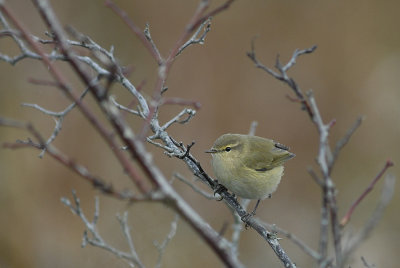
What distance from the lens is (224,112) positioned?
9.23 meters

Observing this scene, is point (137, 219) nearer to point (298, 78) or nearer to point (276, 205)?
point (276, 205)

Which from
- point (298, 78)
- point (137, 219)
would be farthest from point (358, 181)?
point (137, 219)

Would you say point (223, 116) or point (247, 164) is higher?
point (223, 116)

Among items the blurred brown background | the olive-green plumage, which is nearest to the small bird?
the olive-green plumage

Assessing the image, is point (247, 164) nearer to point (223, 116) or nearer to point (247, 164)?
point (247, 164)

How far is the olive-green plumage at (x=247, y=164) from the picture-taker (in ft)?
15.1

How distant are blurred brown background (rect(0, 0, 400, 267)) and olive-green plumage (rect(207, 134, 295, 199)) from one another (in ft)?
9.89

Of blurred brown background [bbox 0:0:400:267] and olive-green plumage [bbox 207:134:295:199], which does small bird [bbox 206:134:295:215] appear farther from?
blurred brown background [bbox 0:0:400:267]

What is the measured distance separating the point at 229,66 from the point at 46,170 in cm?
390

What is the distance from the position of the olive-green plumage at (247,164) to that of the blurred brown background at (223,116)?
301cm

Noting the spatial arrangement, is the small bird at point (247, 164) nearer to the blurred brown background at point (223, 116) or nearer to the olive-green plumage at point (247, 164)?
the olive-green plumage at point (247, 164)

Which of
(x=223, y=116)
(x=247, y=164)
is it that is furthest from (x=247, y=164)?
(x=223, y=116)

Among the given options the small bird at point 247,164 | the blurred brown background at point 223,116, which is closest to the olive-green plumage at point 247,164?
the small bird at point 247,164

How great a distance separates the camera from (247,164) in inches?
194
